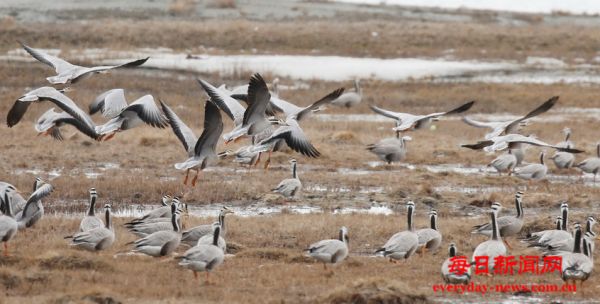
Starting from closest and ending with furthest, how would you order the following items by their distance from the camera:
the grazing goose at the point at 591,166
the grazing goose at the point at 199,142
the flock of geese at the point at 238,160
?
1. the flock of geese at the point at 238,160
2. the grazing goose at the point at 199,142
3. the grazing goose at the point at 591,166

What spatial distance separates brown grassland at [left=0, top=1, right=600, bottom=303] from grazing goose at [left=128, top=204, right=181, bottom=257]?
19 centimetres

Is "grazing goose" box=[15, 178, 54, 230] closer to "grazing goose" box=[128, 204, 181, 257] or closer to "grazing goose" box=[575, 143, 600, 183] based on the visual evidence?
"grazing goose" box=[128, 204, 181, 257]

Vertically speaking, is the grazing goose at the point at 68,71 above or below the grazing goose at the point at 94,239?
above

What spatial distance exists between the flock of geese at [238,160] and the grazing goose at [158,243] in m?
0.01

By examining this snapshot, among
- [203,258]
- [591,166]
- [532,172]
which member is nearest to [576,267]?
[203,258]

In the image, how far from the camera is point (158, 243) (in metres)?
11.8

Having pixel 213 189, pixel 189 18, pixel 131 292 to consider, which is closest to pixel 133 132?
pixel 213 189

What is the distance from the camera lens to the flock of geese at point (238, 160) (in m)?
11.7

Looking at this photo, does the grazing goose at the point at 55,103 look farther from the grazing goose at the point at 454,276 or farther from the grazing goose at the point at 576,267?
the grazing goose at the point at 576,267

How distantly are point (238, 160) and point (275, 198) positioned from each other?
161 cm

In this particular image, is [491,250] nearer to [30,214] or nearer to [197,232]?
[197,232]

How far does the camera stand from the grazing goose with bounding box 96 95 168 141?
1596 centimetres

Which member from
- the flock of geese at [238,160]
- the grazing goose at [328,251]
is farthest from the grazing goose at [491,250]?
the grazing goose at [328,251]

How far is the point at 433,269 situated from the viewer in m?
12.2
